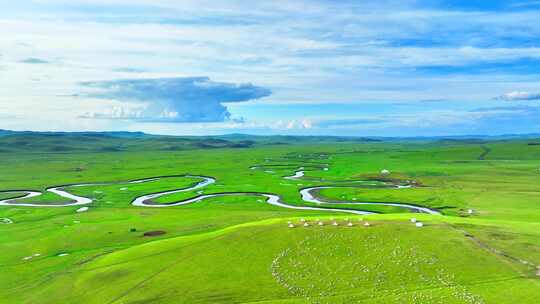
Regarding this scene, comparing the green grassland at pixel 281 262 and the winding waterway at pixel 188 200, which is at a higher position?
the green grassland at pixel 281 262

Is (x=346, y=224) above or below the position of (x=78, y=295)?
above

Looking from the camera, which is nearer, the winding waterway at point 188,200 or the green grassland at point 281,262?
the green grassland at point 281,262

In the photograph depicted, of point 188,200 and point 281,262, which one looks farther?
point 188,200

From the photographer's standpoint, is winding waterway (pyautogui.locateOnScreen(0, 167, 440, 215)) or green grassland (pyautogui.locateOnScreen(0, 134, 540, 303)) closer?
green grassland (pyautogui.locateOnScreen(0, 134, 540, 303))

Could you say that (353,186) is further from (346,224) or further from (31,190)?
(31,190)

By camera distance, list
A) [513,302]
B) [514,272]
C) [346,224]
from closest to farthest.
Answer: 1. [513,302]
2. [514,272]
3. [346,224]

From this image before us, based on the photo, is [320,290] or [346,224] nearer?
[320,290]

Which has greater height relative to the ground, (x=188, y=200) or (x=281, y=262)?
(x=281, y=262)

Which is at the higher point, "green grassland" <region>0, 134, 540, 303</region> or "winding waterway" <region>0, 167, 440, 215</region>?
"green grassland" <region>0, 134, 540, 303</region>

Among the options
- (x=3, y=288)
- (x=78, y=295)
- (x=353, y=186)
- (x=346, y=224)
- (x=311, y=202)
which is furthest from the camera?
(x=353, y=186)

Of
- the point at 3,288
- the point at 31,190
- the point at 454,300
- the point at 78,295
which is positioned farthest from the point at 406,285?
the point at 31,190
